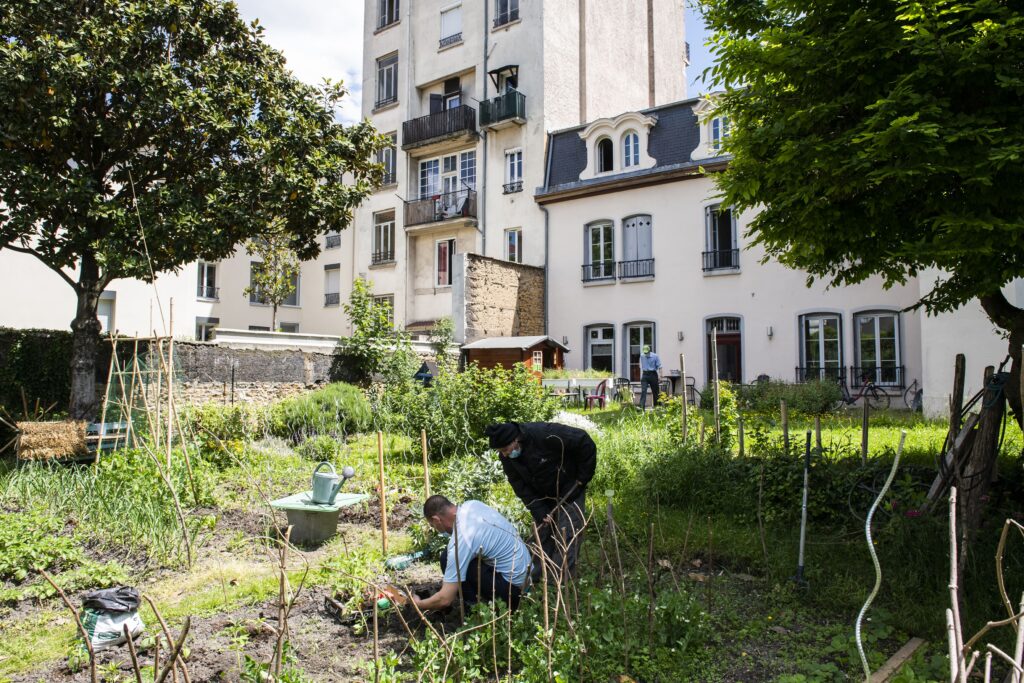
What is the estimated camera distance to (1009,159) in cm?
452

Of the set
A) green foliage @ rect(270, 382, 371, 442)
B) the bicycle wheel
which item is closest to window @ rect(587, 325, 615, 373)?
the bicycle wheel

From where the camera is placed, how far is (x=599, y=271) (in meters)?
20.7

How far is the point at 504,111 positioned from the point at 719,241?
8558 mm

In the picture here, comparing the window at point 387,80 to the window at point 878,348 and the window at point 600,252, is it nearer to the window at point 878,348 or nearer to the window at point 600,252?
the window at point 600,252

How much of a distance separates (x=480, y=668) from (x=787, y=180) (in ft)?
15.0

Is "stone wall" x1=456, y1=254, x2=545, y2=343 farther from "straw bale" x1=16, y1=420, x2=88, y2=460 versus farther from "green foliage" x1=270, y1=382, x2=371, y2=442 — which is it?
"straw bale" x1=16, y1=420, x2=88, y2=460

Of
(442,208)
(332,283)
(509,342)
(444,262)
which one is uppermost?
(442,208)

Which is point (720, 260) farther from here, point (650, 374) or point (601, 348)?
point (650, 374)

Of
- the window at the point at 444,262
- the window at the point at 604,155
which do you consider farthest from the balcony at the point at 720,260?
the window at the point at 444,262

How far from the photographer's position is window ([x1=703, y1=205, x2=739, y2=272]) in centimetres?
1844

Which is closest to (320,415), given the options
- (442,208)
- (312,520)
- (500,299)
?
(312,520)

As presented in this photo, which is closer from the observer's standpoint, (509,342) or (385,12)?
(509,342)

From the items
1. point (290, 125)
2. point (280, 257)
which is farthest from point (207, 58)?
point (280, 257)

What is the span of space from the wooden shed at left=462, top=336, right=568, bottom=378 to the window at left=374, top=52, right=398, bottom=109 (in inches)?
484
